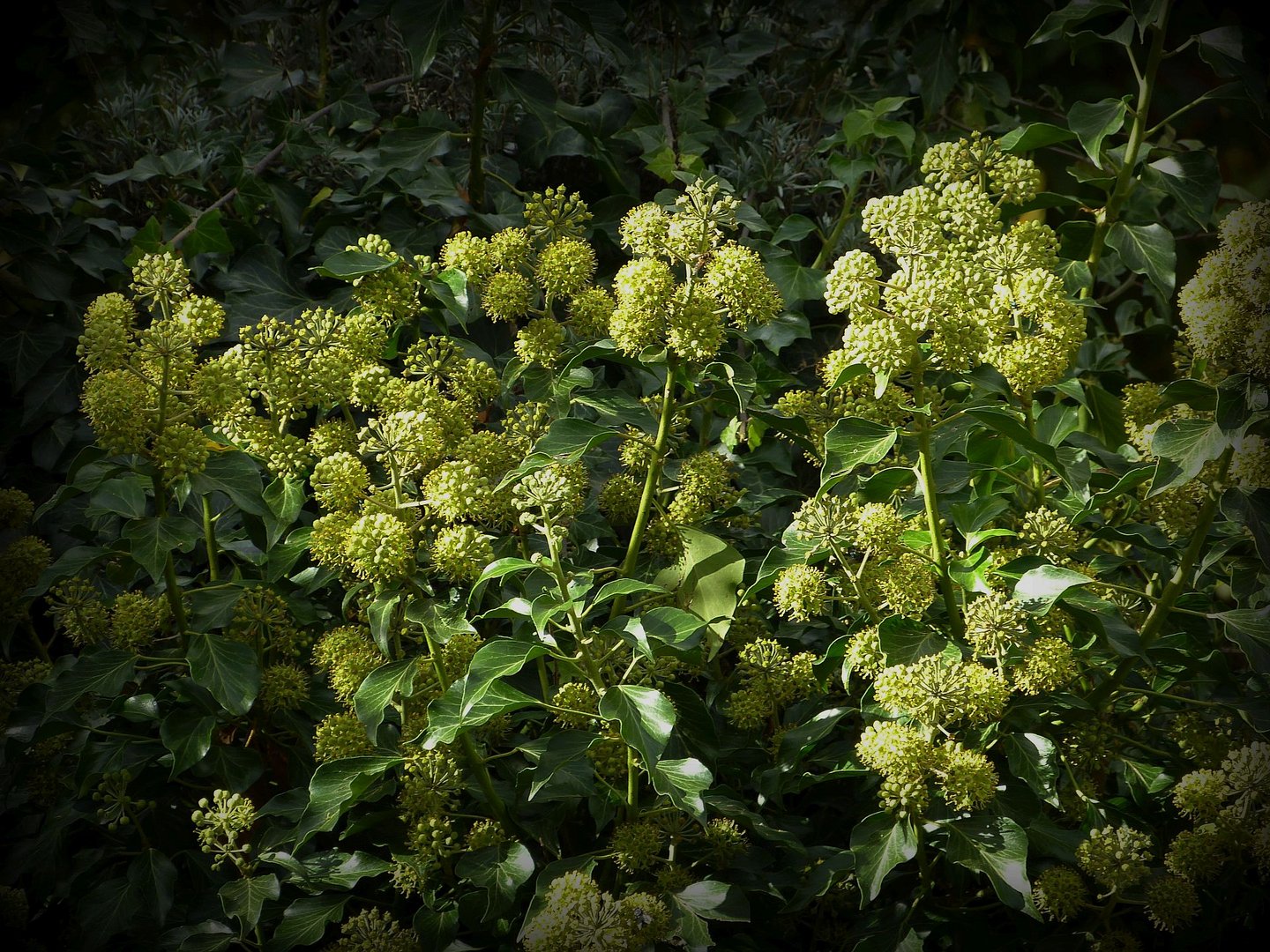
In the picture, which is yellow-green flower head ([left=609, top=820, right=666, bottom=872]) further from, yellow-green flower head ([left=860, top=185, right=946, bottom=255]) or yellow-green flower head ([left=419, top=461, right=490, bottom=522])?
yellow-green flower head ([left=860, top=185, right=946, bottom=255])

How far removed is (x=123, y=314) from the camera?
3.29 feet

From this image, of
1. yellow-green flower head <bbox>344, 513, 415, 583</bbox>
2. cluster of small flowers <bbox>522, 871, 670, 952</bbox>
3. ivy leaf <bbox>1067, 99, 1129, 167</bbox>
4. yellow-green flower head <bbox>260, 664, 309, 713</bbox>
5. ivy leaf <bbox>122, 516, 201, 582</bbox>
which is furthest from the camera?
ivy leaf <bbox>1067, 99, 1129, 167</bbox>

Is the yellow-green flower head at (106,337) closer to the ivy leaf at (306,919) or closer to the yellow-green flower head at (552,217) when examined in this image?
the yellow-green flower head at (552,217)

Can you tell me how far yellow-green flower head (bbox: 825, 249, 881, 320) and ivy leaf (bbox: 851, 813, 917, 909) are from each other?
45cm

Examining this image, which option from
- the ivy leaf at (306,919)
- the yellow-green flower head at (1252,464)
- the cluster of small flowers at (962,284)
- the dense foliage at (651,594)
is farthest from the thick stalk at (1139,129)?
the ivy leaf at (306,919)

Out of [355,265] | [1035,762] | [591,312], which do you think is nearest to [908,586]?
[1035,762]

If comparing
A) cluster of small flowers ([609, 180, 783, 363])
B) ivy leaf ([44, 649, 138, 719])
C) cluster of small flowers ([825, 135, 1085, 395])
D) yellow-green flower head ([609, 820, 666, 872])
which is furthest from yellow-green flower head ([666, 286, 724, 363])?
ivy leaf ([44, 649, 138, 719])

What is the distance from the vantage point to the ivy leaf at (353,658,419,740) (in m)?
0.93

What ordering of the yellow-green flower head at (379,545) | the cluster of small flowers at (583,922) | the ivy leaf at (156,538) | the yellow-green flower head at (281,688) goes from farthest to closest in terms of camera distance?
the yellow-green flower head at (281,688) < the ivy leaf at (156,538) < the yellow-green flower head at (379,545) < the cluster of small flowers at (583,922)

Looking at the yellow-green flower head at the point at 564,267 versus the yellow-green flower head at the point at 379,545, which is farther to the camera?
the yellow-green flower head at the point at 564,267

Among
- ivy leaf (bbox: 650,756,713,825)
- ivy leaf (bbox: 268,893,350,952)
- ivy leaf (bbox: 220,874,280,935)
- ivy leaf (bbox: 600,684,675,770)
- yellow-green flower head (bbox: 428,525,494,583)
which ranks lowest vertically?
ivy leaf (bbox: 268,893,350,952)

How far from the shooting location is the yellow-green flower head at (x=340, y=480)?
946mm

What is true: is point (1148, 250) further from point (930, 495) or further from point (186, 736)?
point (186, 736)

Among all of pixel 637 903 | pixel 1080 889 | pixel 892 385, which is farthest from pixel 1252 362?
pixel 637 903
